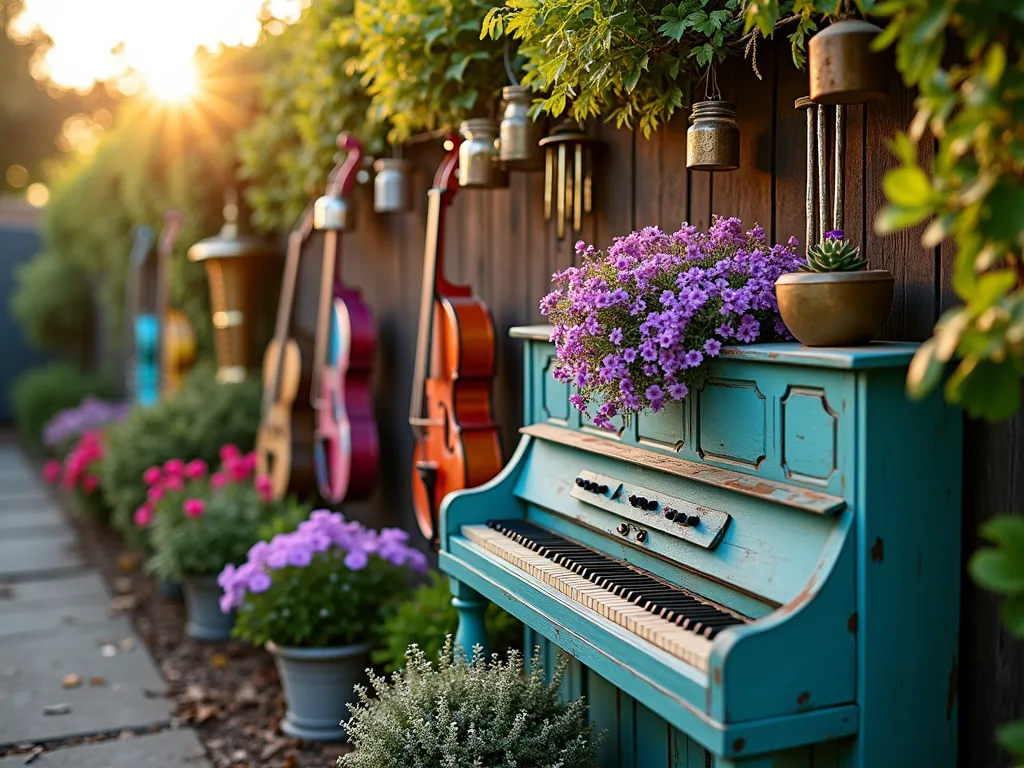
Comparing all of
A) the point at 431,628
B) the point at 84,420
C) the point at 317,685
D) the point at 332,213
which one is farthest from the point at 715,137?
the point at 84,420

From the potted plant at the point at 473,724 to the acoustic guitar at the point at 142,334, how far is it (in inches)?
205

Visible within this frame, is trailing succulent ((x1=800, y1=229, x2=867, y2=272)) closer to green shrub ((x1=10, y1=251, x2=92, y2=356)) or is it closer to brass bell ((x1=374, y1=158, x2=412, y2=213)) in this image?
brass bell ((x1=374, y1=158, x2=412, y2=213))

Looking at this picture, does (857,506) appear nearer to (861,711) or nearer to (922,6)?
(861,711)

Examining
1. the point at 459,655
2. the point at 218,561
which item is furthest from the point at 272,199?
the point at 459,655

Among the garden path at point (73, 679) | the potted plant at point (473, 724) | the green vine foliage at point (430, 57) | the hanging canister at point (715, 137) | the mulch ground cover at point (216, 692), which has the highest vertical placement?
the green vine foliage at point (430, 57)

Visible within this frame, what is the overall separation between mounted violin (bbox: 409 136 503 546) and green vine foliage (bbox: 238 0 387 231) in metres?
0.67

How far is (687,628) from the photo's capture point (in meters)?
1.92

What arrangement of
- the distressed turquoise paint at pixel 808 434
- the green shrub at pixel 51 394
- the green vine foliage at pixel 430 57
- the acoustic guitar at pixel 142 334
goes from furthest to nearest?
the green shrub at pixel 51 394 < the acoustic guitar at pixel 142 334 < the green vine foliage at pixel 430 57 < the distressed turquoise paint at pixel 808 434

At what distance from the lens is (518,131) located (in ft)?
9.95

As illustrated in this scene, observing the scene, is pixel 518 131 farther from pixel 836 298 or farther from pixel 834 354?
pixel 834 354

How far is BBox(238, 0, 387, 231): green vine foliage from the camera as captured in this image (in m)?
4.22

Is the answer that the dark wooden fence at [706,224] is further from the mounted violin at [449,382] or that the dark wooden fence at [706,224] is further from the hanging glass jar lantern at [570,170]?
the mounted violin at [449,382]

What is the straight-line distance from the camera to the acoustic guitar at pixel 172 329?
655 cm

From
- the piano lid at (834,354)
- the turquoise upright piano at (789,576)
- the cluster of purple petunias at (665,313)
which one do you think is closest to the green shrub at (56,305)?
the cluster of purple petunias at (665,313)
